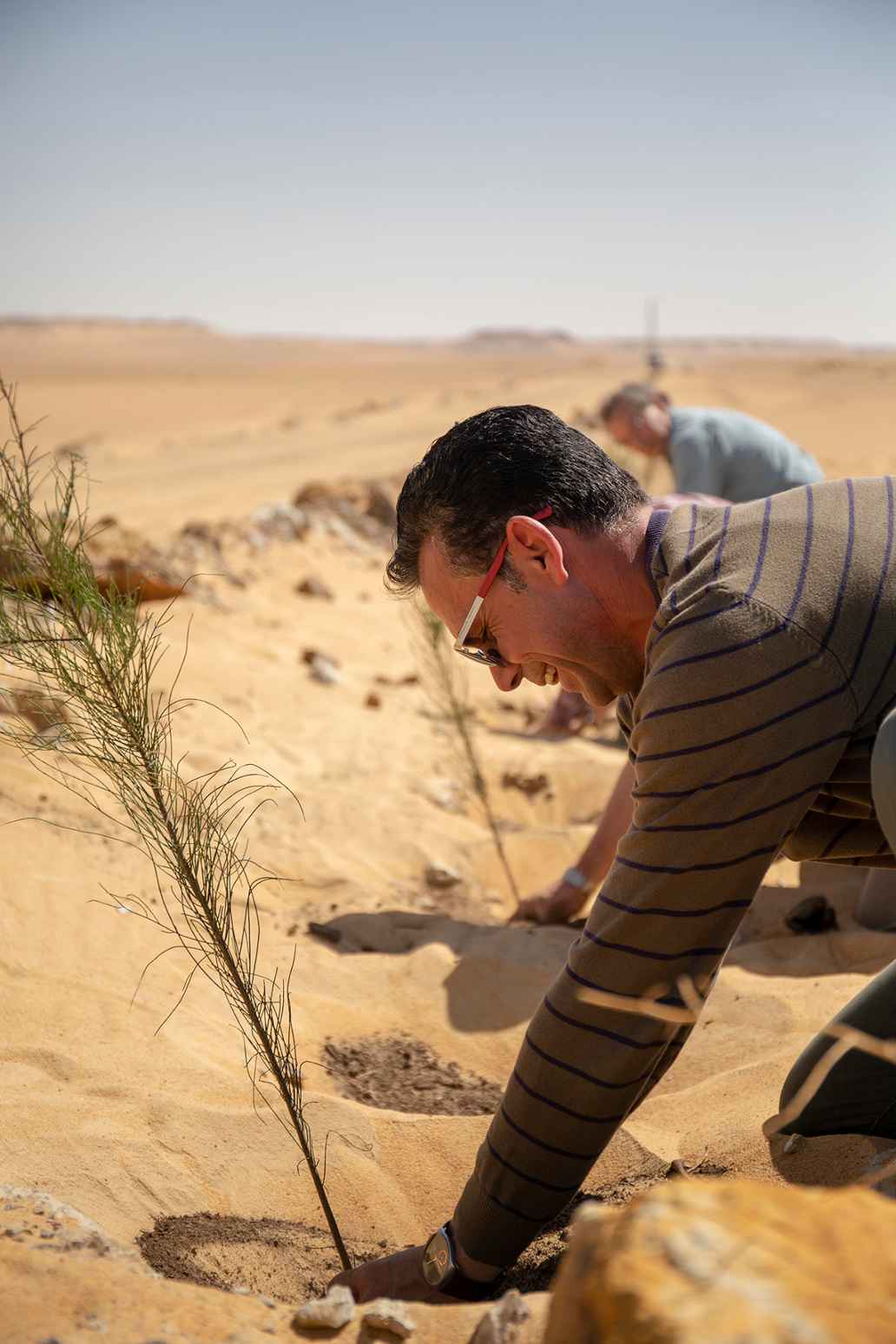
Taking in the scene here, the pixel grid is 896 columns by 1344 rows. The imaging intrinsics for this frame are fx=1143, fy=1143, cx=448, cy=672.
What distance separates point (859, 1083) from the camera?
2.22 metres

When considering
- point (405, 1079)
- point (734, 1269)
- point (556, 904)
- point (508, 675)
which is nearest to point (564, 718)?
point (556, 904)

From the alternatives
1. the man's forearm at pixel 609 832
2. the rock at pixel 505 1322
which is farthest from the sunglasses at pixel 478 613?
the man's forearm at pixel 609 832

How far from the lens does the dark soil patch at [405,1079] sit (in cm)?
269

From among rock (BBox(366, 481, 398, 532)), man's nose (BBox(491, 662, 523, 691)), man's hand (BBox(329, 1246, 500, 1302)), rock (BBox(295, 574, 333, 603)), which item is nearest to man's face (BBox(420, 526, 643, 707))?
man's nose (BBox(491, 662, 523, 691))

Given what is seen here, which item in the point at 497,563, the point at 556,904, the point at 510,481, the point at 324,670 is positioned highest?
the point at 510,481

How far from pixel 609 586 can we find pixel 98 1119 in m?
1.49

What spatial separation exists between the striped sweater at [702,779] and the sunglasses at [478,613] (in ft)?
0.78

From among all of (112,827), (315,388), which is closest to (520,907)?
(112,827)

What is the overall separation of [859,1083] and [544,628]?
115 centimetres

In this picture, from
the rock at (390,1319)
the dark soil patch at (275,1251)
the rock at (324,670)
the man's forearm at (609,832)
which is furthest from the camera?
the rock at (324,670)

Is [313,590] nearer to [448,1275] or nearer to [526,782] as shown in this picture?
A: [526,782]

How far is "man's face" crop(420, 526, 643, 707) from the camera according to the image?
5.96ft

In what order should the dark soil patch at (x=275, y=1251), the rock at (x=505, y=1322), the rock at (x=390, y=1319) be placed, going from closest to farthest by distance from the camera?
the rock at (x=505, y=1322) → the rock at (x=390, y=1319) → the dark soil patch at (x=275, y=1251)

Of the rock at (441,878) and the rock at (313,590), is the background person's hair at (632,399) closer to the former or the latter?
the rock at (441,878)
